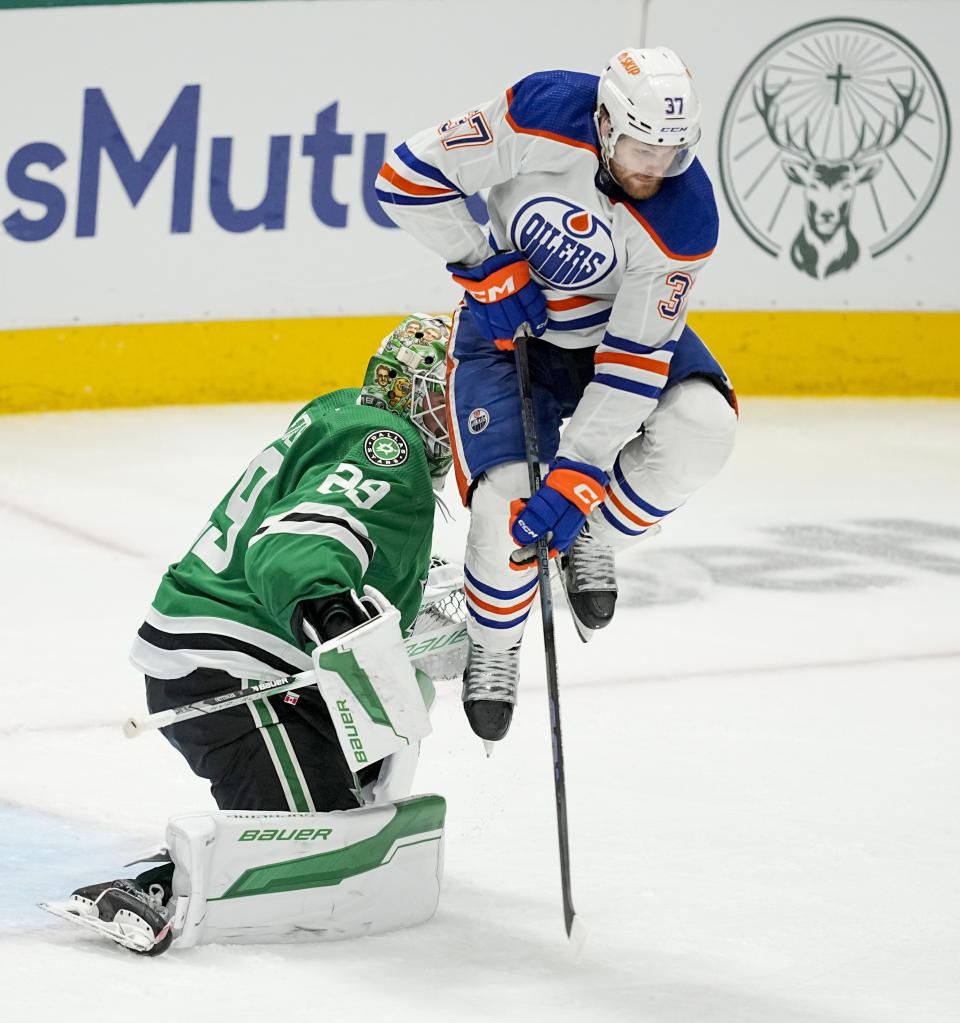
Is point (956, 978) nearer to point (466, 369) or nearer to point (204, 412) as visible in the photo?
point (466, 369)

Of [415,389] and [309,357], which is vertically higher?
[309,357]

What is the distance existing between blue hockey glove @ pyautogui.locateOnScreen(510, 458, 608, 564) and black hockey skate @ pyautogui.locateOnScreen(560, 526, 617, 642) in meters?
0.26

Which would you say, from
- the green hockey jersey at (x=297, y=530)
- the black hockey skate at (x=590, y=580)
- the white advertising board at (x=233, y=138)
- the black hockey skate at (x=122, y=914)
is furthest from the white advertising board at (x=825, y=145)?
the black hockey skate at (x=122, y=914)

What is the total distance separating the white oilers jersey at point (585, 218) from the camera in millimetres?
2568

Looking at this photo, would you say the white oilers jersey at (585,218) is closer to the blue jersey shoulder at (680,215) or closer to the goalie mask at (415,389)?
the blue jersey shoulder at (680,215)

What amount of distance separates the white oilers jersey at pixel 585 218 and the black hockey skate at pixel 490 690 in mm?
360

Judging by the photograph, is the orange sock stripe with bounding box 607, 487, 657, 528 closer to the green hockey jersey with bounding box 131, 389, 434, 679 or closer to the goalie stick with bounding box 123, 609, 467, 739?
the green hockey jersey with bounding box 131, 389, 434, 679

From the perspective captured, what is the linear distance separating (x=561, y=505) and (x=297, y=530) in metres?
0.43

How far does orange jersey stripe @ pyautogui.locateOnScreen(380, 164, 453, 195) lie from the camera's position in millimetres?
2650

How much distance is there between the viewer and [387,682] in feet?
7.34

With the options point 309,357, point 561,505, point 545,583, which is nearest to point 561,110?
point 561,505

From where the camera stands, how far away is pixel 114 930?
2.26 metres

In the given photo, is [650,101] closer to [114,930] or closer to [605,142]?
[605,142]

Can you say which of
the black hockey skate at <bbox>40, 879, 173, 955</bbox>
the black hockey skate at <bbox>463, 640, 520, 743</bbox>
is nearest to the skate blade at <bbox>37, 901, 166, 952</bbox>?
the black hockey skate at <bbox>40, 879, 173, 955</bbox>
